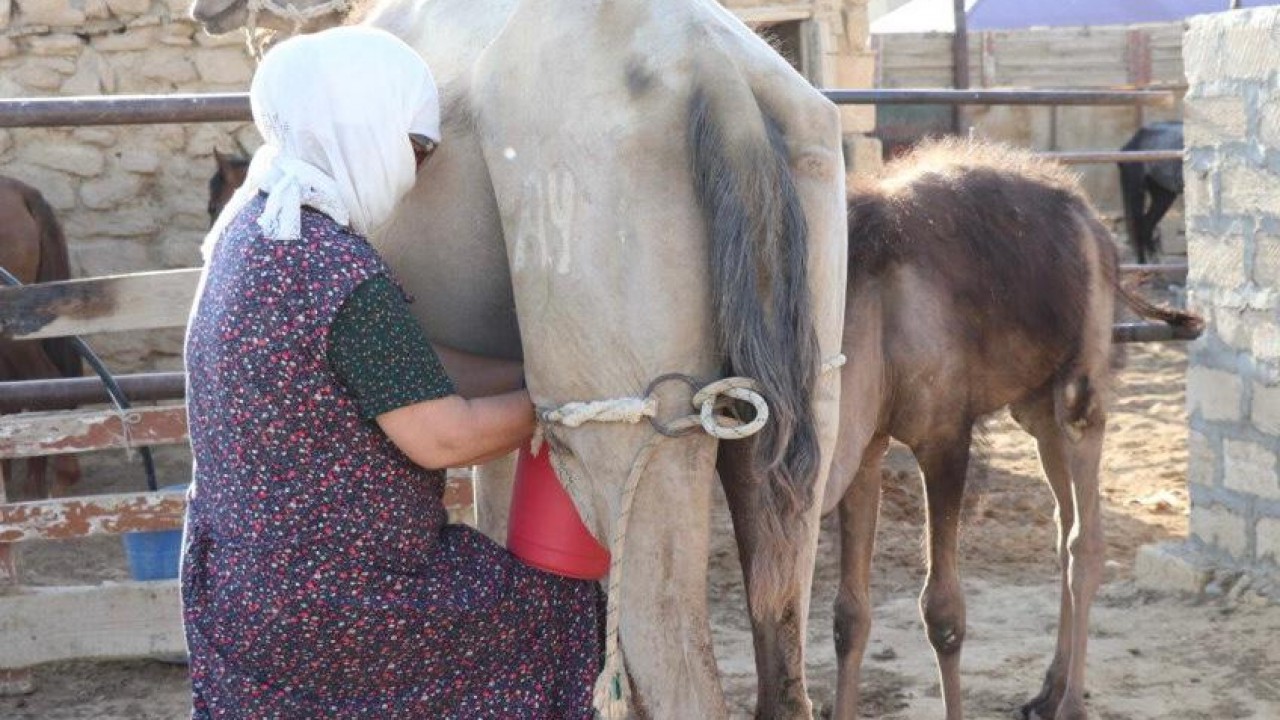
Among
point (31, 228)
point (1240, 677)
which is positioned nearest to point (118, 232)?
point (31, 228)

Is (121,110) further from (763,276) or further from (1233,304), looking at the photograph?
(1233,304)

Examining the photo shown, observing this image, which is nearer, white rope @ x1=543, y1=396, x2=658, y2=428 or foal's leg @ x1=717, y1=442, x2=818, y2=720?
white rope @ x1=543, y1=396, x2=658, y2=428

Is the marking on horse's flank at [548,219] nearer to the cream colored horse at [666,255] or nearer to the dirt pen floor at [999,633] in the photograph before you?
the cream colored horse at [666,255]

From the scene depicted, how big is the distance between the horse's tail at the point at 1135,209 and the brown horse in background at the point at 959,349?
433 inches

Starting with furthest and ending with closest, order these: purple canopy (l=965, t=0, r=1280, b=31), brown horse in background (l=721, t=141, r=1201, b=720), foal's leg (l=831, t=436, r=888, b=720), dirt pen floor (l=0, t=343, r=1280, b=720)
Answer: purple canopy (l=965, t=0, r=1280, b=31) < dirt pen floor (l=0, t=343, r=1280, b=720) < foal's leg (l=831, t=436, r=888, b=720) < brown horse in background (l=721, t=141, r=1201, b=720)

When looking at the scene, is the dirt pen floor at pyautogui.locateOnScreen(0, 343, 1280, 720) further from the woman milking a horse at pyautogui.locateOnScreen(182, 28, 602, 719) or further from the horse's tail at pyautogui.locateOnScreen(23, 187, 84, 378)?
the woman milking a horse at pyautogui.locateOnScreen(182, 28, 602, 719)

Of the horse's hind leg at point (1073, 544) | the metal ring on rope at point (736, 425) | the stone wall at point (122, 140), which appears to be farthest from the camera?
the stone wall at point (122, 140)

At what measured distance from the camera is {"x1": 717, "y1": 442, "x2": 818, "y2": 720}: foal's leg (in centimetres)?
247

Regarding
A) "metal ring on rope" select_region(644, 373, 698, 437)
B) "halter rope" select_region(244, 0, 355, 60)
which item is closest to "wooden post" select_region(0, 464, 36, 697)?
"halter rope" select_region(244, 0, 355, 60)

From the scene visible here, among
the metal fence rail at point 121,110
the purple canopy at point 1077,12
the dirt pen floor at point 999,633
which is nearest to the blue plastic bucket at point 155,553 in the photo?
the dirt pen floor at point 999,633

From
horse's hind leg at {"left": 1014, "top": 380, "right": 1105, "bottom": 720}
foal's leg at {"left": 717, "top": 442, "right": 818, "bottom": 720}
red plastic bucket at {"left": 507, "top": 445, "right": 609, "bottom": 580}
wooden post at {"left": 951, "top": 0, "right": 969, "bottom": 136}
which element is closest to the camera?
foal's leg at {"left": 717, "top": 442, "right": 818, "bottom": 720}

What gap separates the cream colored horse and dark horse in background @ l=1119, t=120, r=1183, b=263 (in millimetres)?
13135

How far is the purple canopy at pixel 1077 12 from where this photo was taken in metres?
14.2

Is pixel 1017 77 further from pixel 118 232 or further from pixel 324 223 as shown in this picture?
pixel 324 223
